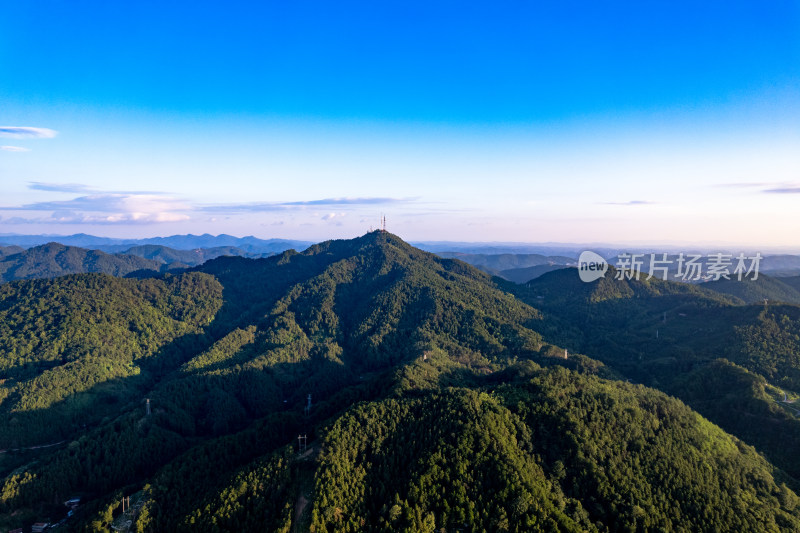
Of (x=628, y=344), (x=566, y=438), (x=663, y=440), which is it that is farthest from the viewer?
(x=628, y=344)

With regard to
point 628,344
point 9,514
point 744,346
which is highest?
point 744,346

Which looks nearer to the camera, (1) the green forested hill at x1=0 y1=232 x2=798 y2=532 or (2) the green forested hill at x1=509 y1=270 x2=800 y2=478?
(1) the green forested hill at x1=0 y1=232 x2=798 y2=532

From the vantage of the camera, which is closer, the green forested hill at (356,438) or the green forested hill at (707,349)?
the green forested hill at (356,438)

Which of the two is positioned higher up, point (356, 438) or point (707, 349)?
point (356, 438)

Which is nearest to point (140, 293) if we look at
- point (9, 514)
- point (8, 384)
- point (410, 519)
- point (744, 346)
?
point (8, 384)

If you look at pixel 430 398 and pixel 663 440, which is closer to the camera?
pixel 663 440

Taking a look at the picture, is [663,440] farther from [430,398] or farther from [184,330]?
[184,330]

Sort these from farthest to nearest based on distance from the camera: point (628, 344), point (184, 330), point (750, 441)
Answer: point (184, 330) → point (628, 344) → point (750, 441)

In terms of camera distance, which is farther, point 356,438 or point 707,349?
point 707,349
